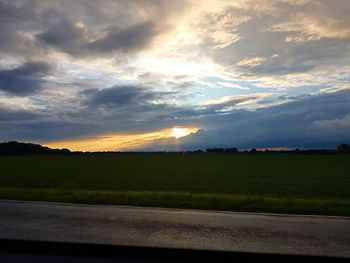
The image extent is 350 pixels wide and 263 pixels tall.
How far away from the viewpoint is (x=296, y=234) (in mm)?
6922

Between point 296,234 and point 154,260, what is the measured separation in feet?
8.33

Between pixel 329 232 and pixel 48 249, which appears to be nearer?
pixel 48 249

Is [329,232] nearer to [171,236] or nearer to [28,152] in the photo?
[171,236]

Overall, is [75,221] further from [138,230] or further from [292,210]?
[292,210]

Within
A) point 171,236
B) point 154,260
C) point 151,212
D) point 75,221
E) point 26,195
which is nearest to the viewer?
point 154,260

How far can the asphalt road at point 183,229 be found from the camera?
20.1 feet

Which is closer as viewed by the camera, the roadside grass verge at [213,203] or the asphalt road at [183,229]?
the asphalt road at [183,229]

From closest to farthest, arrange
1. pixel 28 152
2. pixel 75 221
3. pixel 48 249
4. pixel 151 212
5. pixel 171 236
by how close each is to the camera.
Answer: pixel 48 249, pixel 171 236, pixel 75 221, pixel 151 212, pixel 28 152

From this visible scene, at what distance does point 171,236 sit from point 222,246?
105cm

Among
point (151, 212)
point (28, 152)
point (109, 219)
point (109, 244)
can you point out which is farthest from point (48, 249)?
point (28, 152)

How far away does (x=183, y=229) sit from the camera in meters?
7.32

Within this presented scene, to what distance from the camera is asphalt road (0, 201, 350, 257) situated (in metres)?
6.11

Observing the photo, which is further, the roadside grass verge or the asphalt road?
the roadside grass verge

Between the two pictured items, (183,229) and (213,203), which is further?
(213,203)
